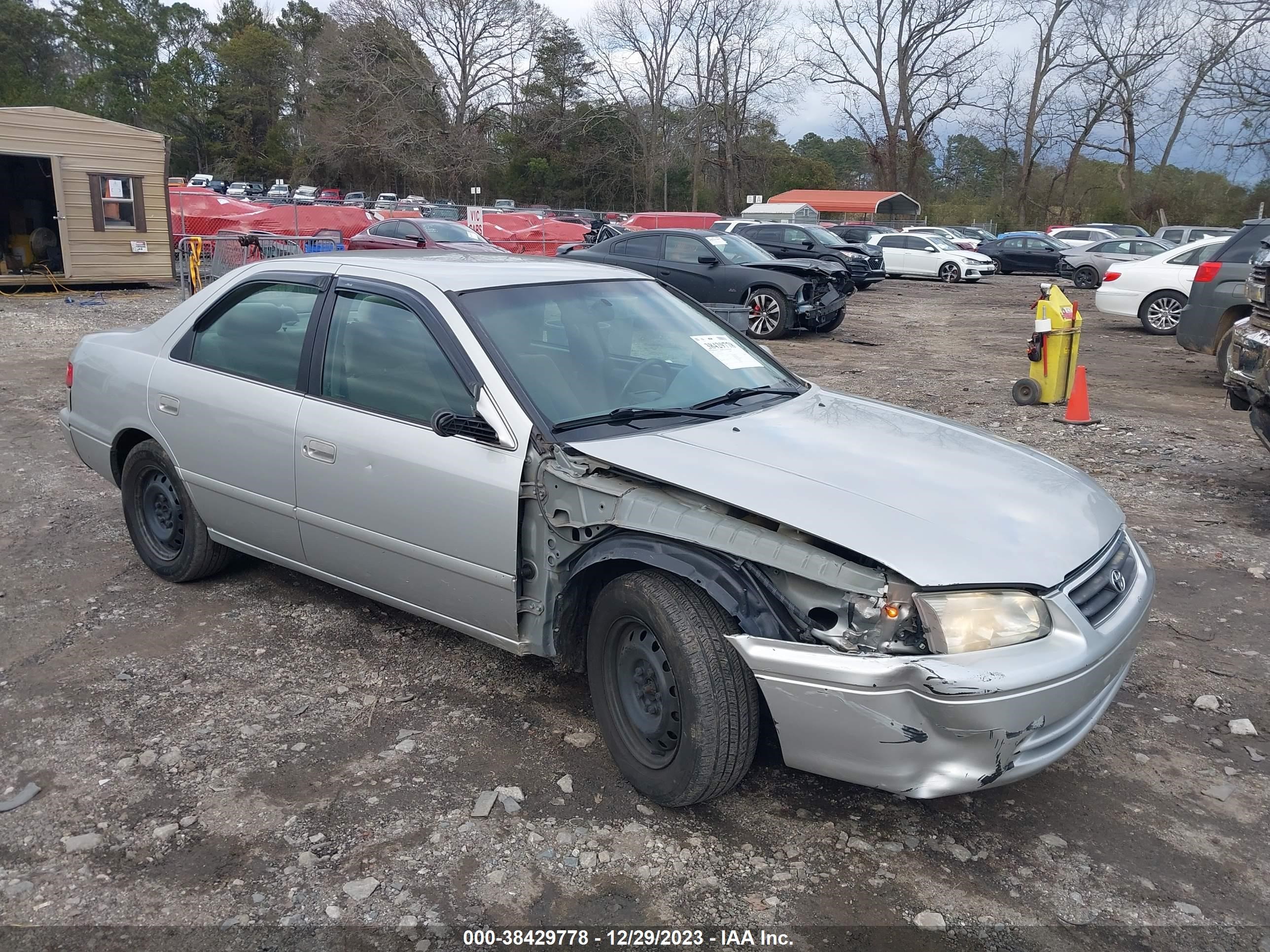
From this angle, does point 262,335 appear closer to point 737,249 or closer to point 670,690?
point 670,690

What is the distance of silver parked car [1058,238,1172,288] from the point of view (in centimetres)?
2464

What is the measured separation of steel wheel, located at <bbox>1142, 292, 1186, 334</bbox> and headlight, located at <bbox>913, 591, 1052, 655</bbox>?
14.7m

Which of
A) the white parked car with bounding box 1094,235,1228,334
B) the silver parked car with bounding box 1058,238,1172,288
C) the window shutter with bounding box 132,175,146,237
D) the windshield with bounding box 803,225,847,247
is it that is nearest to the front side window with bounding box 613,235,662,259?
the white parked car with bounding box 1094,235,1228,334

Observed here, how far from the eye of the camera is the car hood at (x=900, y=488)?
8.99ft

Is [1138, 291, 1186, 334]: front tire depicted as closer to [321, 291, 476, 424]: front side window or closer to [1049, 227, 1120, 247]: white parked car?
[321, 291, 476, 424]: front side window

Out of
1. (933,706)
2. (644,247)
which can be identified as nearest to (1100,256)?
(644,247)

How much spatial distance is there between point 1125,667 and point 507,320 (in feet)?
8.01

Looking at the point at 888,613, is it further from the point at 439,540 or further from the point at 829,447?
the point at 439,540

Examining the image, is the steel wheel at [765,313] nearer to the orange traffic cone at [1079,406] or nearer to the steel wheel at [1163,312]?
the steel wheel at [1163,312]

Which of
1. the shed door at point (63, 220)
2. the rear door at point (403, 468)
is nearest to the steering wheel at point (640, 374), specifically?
the rear door at point (403, 468)

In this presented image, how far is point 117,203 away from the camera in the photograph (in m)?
18.0

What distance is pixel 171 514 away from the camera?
4863 mm

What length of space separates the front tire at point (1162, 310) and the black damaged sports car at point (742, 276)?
4678mm

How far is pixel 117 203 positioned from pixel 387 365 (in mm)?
17099
